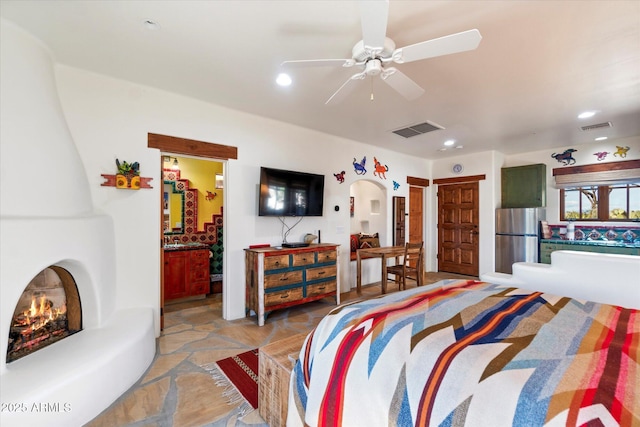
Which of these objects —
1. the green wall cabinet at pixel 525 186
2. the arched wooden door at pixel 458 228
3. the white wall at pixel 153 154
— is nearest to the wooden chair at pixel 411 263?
the white wall at pixel 153 154

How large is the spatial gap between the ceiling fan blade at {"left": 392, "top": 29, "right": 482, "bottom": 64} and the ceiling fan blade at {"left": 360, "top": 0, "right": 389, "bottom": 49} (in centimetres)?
18

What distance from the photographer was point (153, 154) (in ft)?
9.69

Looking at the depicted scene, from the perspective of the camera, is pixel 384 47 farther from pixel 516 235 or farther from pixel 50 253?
pixel 516 235

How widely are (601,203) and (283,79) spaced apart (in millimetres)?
5902

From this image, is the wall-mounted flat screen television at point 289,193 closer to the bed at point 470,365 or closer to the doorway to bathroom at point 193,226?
the doorway to bathroom at point 193,226

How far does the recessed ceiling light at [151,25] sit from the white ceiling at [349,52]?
0.10ft

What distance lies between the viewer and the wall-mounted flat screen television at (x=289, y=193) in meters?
3.60

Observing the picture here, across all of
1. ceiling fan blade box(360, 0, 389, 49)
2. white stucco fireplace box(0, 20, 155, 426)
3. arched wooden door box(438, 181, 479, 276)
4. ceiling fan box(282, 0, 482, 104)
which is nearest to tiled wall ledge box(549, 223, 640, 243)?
arched wooden door box(438, 181, 479, 276)

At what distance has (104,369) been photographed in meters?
1.89

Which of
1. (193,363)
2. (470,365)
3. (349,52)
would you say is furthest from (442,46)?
(193,363)

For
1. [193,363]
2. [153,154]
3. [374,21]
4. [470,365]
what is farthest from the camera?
[153,154]

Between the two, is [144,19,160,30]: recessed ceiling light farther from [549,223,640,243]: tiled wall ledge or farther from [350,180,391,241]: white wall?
[549,223,640,243]: tiled wall ledge

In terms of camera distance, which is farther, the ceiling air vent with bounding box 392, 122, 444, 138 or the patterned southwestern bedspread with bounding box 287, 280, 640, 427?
the ceiling air vent with bounding box 392, 122, 444, 138

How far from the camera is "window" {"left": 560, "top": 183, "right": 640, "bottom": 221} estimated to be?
4.57 metres
